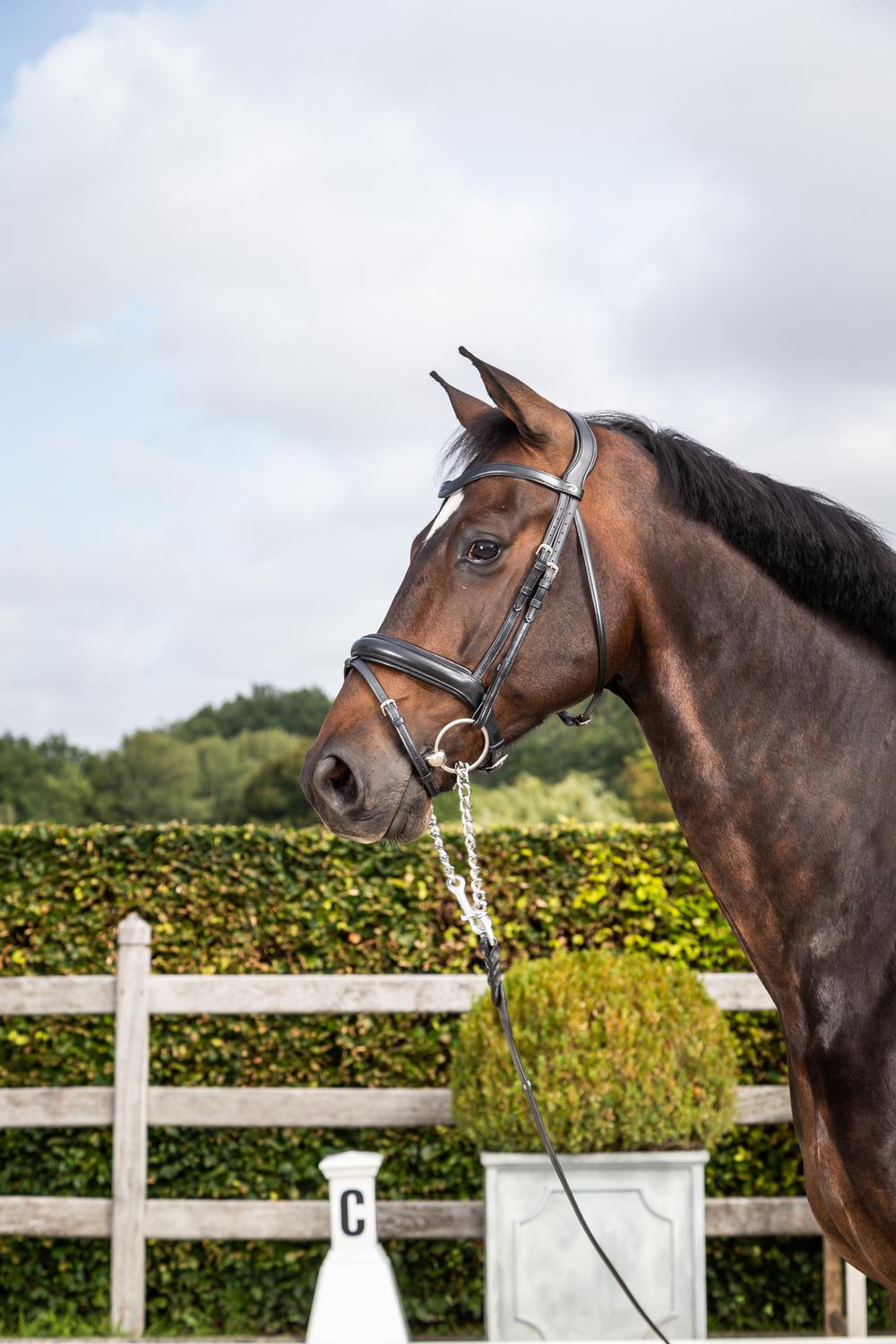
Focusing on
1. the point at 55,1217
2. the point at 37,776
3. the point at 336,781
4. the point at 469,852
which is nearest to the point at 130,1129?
the point at 55,1217

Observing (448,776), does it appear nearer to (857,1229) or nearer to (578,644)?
(578,644)

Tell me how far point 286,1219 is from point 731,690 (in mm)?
3769

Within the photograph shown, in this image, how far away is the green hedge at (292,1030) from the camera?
5238mm

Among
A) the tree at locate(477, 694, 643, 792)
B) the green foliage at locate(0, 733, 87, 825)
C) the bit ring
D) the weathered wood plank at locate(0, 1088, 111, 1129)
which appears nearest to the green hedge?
the weathered wood plank at locate(0, 1088, 111, 1129)

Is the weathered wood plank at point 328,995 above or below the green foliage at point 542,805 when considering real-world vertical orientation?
below

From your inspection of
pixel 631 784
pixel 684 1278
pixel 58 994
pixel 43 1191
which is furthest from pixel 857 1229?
pixel 631 784

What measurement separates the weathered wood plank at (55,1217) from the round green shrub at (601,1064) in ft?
5.81

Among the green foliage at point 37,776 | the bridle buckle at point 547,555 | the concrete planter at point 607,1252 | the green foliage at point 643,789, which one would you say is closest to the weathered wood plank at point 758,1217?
the concrete planter at point 607,1252

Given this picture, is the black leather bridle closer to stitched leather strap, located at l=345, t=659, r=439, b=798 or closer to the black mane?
stitched leather strap, located at l=345, t=659, r=439, b=798

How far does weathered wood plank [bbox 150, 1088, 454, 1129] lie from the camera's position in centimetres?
493

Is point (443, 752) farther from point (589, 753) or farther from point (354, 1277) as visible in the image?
point (589, 753)

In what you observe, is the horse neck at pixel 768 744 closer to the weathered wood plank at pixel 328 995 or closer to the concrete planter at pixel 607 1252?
the concrete planter at pixel 607 1252

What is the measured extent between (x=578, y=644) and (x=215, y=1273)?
4.47 meters

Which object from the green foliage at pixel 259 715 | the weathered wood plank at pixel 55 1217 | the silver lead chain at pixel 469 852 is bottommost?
the weathered wood plank at pixel 55 1217
